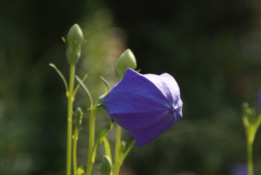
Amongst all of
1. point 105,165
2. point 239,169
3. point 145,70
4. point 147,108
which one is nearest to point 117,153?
point 105,165

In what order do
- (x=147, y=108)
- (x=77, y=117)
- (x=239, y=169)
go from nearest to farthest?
1. (x=147, y=108)
2. (x=77, y=117)
3. (x=239, y=169)

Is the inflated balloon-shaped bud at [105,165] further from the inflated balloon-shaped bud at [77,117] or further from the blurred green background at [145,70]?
the blurred green background at [145,70]

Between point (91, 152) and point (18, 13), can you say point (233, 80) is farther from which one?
point (91, 152)

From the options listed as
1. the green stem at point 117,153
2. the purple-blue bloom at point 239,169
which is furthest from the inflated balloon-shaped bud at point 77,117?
the purple-blue bloom at point 239,169

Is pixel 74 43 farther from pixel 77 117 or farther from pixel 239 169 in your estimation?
pixel 239 169

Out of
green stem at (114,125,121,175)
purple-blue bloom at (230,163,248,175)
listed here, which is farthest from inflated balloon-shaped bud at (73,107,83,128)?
purple-blue bloom at (230,163,248,175)

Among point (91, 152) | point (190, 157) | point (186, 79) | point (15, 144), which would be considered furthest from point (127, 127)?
point (186, 79)
